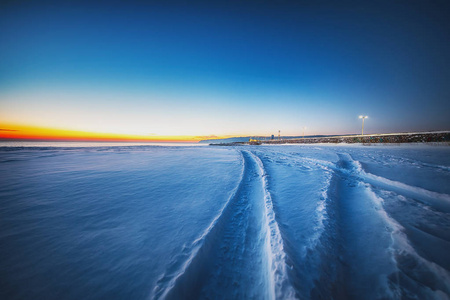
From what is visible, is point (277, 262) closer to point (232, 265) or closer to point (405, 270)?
point (232, 265)

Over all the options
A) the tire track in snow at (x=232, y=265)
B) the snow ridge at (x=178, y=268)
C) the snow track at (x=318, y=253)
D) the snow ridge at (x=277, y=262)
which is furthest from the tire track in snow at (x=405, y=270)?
the snow ridge at (x=178, y=268)

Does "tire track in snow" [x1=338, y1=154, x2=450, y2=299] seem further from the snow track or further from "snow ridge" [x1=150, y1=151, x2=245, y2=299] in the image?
"snow ridge" [x1=150, y1=151, x2=245, y2=299]

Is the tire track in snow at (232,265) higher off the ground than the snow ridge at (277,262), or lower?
lower

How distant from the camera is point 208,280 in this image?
→ 157 centimetres

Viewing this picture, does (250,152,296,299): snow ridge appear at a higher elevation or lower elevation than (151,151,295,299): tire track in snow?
higher

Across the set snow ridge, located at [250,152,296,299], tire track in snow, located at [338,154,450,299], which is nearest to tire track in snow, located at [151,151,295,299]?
snow ridge, located at [250,152,296,299]

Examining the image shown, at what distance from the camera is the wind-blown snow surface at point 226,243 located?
4.63 feet

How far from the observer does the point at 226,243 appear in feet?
6.89

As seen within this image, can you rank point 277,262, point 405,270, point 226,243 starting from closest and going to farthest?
point 405,270
point 277,262
point 226,243

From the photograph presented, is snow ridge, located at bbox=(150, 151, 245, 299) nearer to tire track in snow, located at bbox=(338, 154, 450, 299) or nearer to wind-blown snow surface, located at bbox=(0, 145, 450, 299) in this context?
wind-blown snow surface, located at bbox=(0, 145, 450, 299)

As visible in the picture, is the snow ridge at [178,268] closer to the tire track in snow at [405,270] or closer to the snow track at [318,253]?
the snow track at [318,253]

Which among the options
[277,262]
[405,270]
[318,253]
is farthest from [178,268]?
[405,270]

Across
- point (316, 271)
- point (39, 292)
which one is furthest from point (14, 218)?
point (316, 271)

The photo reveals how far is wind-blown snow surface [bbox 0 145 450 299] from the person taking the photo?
1.41m
